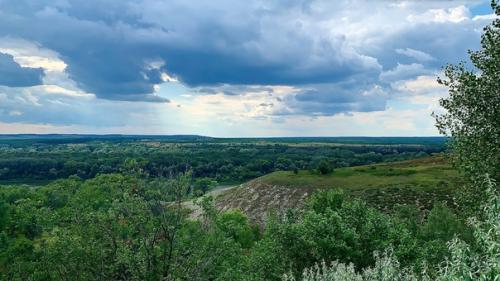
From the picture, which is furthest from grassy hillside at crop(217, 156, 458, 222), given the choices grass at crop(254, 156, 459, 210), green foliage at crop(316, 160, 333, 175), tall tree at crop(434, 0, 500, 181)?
tall tree at crop(434, 0, 500, 181)

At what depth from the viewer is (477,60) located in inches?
1008

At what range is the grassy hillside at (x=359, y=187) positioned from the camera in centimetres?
11438

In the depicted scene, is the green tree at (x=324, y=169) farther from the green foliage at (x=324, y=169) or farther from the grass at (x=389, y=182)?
the grass at (x=389, y=182)

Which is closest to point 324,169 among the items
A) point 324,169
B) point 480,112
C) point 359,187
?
point 324,169

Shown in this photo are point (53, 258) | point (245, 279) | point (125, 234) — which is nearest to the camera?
point (245, 279)

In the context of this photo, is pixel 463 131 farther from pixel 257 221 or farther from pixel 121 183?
pixel 257 221

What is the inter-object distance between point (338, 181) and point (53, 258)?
385 ft

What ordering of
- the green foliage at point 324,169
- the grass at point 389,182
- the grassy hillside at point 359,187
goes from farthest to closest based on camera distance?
the green foliage at point 324,169 → the grassy hillside at point 359,187 → the grass at point 389,182

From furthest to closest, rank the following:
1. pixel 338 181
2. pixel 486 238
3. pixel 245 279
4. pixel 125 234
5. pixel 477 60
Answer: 1. pixel 338 181
2. pixel 125 234
3. pixel 245 279
4. pixel 477 60
5. pixel 486 238

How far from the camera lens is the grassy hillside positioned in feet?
375

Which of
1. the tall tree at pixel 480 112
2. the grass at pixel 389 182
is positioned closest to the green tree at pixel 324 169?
the grass at pixel 389 182

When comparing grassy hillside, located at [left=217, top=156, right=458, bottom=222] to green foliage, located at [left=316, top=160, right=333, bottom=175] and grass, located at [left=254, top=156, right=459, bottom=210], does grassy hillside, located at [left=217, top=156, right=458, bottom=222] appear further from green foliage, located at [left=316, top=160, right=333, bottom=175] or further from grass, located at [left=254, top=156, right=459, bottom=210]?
green foliage, located at [left=316, top=160, right=333, bottom=175]

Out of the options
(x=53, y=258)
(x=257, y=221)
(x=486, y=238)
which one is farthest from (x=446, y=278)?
(x=257, y=221)

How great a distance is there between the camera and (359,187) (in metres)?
131
